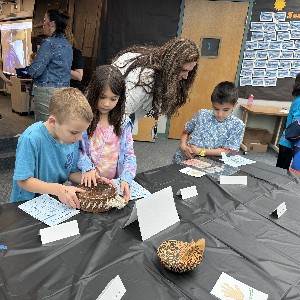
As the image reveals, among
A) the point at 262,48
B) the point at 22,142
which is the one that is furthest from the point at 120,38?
the point at 22,142

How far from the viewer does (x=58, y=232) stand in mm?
886

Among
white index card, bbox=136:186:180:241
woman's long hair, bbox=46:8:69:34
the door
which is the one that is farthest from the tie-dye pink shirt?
the door

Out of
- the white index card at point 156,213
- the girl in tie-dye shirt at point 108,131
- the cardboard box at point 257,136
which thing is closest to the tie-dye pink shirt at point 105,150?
the girl in tie-dye shirt at point 108,131

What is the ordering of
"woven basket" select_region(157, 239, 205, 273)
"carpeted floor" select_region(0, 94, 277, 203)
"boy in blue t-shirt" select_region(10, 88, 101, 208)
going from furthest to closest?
"carpeted floor" select_region(0, 94, 277, 203)
"boy in blue t-shirt" select_region(10, 88, 101, 208)
"woven basket" select_region(157, 239, 205, 273)

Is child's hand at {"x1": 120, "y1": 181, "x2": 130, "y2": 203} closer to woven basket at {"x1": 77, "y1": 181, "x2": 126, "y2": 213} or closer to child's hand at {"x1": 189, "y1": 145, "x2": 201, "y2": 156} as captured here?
woven basket at {"x1": 77, "y1": 181, "x2": 126, "y2": 213}

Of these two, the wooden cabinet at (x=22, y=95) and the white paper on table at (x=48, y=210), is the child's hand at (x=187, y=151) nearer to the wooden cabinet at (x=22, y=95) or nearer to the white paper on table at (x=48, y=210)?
the white paper on table at (x=48, y=210)

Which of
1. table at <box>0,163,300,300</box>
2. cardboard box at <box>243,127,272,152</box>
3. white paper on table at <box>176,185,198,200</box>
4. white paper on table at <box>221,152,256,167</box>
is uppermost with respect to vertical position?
white paper on table at <box>221,152,256,167</box>

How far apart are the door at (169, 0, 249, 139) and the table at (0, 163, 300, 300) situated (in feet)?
9.37

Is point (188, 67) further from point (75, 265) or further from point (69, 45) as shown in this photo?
point (69, 45)

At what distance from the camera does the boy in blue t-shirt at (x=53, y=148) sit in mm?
1048

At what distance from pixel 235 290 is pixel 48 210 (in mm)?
642

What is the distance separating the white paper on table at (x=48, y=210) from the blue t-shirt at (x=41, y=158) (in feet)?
0.32

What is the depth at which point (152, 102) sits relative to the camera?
1.68 m

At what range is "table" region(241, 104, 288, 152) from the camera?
12.9 ft
